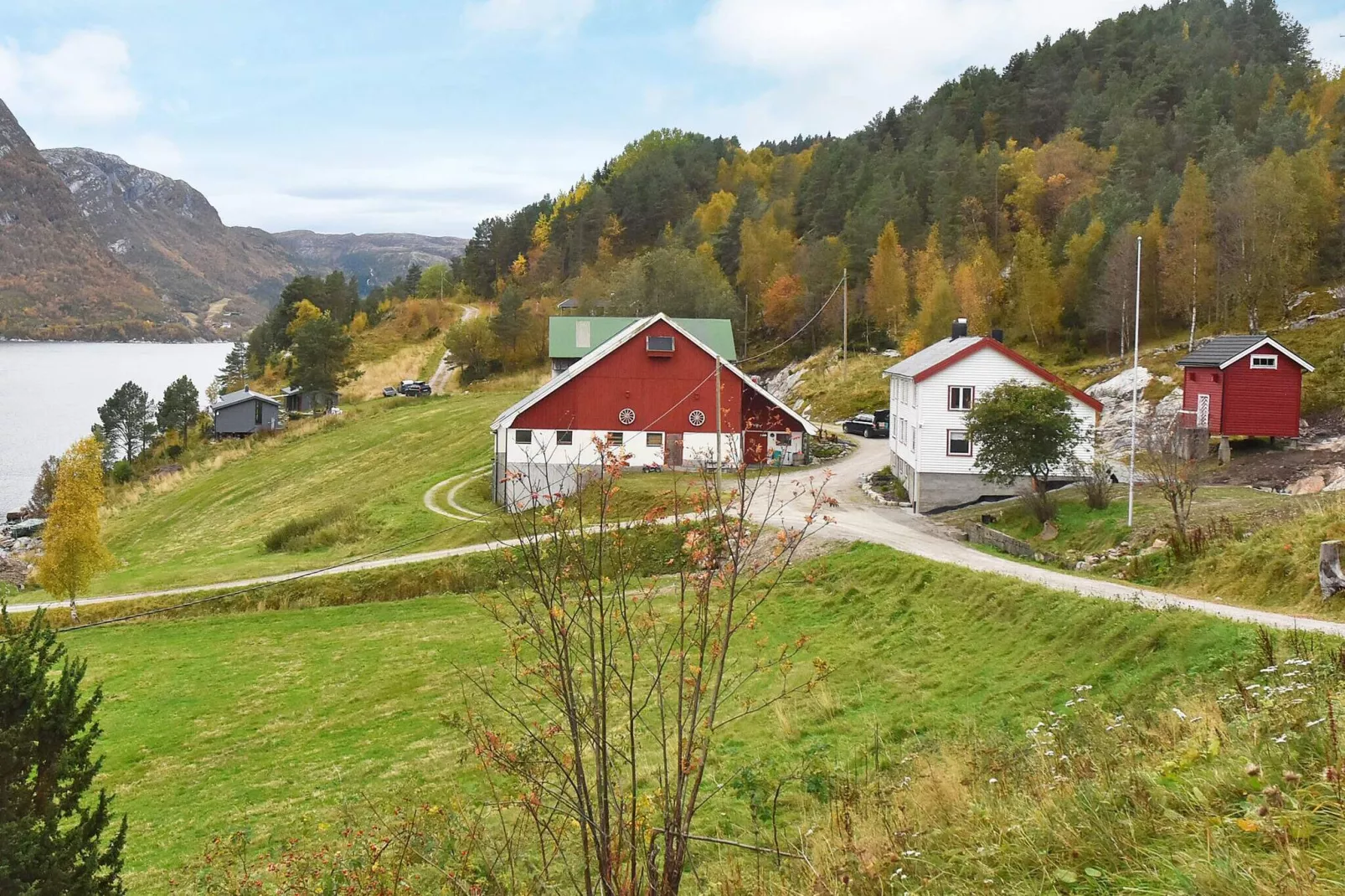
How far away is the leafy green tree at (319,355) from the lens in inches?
3137

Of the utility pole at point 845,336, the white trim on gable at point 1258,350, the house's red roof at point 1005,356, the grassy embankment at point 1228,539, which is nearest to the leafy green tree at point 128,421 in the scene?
the utility pole at point 845,336

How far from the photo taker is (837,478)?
144ft

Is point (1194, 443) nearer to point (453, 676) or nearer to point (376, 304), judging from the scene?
point (453, 676)

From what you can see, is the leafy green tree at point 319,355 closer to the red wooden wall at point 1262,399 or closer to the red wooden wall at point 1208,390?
the red wooden wall at point 1208,390

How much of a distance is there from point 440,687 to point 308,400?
72.6 metres

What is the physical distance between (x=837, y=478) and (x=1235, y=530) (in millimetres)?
22479

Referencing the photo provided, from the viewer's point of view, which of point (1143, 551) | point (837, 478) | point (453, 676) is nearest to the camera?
point (453, 676)

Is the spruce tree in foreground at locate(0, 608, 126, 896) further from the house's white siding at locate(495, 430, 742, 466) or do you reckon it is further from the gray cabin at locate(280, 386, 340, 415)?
the gray cabin at locate(280, 386, 340, 415)

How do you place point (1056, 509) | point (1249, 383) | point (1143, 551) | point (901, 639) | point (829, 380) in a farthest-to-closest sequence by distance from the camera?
point (829, 380)
point (1249, 383)
point (1056, 509)
point (1143, 551)
point (901, 639)

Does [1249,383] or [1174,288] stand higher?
[1174,288]

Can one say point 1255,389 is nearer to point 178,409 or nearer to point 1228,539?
point 1228,539

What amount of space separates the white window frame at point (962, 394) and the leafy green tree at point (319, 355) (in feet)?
199

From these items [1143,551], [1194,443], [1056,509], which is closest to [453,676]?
[1143,551]

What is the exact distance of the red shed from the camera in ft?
118
